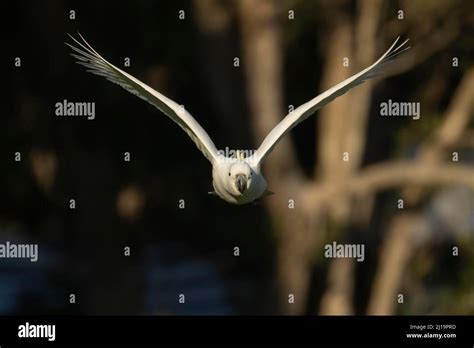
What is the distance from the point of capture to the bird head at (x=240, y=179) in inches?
331

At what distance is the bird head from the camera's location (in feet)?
27.6

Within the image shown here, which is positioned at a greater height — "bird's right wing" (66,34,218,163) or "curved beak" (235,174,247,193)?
"bird's right wing" (66,34,218,163)

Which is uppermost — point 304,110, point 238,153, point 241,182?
point 304,110

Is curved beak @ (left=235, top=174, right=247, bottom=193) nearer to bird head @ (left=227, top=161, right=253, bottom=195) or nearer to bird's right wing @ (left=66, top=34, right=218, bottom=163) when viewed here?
bird head @ (left=227, top=161, right=253, bottom=195)

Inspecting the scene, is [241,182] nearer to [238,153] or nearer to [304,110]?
[238,153]

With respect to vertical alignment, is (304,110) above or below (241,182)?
above

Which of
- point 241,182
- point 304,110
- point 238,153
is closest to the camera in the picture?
point 241,182

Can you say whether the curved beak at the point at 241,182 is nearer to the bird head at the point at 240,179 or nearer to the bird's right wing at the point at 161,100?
the bird head at the point at 240,179

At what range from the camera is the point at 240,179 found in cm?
841

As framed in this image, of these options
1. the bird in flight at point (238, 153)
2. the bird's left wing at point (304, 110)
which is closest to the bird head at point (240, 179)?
the bird in flight at point (238, 153)

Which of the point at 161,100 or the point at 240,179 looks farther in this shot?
the point at 161,100

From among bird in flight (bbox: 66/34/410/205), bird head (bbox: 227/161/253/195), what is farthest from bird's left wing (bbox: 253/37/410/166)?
bird head (bbox: 227/161/253/195)

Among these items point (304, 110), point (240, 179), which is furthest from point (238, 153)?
point (304, 110)

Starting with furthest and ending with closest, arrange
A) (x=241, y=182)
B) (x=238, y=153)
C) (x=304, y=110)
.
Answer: (x=304, y=110)
(x=238, y=153)
(x=241, y=182)
